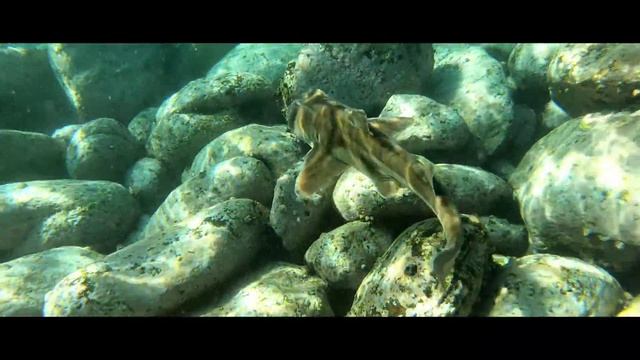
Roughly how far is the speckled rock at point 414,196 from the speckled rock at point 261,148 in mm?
1212

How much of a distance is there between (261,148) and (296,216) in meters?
1.48

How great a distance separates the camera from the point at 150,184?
745cm

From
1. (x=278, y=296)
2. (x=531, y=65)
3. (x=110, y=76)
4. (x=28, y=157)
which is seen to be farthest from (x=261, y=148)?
(x=110, y=76)

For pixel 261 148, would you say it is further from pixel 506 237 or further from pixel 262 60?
pixel 262 60

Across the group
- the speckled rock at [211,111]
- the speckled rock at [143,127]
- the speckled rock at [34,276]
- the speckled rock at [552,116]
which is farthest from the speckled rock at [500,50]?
the speckled rock at [34,276]

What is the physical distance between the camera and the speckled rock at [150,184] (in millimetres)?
7453

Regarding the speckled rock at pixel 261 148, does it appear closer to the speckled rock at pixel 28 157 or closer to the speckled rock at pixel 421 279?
the speckled rock at pixel 421 279

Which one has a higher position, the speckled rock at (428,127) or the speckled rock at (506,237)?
the speckled rock at (428,127)

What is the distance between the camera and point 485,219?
4.14 metres

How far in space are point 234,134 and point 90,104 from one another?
21.9 feet

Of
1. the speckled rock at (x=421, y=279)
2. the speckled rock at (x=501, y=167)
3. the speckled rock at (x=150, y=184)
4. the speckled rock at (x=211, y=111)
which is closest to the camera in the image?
the speckled rock at (x=421, y=279)

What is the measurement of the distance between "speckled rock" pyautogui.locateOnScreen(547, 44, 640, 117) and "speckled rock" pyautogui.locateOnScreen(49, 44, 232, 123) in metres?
9.55
